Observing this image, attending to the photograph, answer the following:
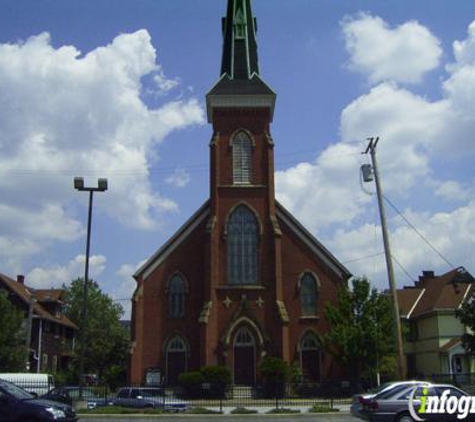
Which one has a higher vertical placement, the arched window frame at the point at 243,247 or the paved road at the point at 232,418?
the arched window frame at the point at 243,247

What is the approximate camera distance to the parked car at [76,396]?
29422 millimetres

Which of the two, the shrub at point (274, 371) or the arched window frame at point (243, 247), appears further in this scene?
the arched window frame at point (243, 247)

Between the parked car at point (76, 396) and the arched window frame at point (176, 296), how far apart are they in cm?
1315

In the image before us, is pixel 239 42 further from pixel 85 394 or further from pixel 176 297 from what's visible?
pixel 85 394

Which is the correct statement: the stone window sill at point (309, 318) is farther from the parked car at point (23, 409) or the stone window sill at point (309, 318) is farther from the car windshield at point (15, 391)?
the parked car at point (23, 409)

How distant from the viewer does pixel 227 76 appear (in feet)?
166

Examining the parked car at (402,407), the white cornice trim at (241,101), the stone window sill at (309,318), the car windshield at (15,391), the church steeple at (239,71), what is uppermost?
the church steeple at (239,71)

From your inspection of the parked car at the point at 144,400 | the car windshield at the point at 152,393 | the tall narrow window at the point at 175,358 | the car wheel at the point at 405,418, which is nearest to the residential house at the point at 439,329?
the tall narrow window at the point at 175,358

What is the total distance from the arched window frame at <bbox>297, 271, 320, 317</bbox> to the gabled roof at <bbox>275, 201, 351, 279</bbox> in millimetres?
1595

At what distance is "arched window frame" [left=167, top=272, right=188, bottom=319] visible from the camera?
151ft

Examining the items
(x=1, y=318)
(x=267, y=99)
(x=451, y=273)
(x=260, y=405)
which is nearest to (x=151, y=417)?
(x=260, y=405)

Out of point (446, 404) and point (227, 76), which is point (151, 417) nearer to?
point (446, 404)

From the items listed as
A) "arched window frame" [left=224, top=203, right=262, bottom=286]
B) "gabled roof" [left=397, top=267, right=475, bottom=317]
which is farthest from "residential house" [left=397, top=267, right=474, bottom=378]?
"arched window frame" [left=224, top=203, right=262, bottom=286]

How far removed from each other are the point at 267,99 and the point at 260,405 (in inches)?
949
